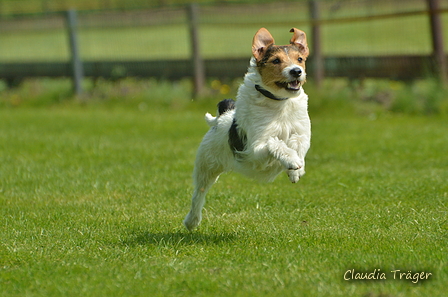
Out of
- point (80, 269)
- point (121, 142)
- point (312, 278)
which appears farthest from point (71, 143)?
point (312, 278)

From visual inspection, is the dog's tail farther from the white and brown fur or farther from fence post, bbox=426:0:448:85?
fence post, bbox=426:0:448:85

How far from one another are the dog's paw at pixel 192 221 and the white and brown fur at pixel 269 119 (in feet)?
1.73

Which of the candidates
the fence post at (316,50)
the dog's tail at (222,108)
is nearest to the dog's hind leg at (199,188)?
the dog's tail at (222,108)

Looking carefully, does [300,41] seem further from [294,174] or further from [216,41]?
[216,41]

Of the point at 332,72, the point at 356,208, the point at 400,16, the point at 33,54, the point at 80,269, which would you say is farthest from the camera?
the point at 33,54

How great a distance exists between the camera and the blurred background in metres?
14.4

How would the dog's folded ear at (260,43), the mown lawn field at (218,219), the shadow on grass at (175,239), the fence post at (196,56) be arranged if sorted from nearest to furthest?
the mown lawn field at (218,219), the shadow on grass at (175,239), the dog's folded ear at (260,43), the fence post at (196,56)

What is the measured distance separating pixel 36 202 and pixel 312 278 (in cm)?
391

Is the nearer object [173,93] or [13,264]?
[13,264]

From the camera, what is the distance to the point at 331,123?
500 inches

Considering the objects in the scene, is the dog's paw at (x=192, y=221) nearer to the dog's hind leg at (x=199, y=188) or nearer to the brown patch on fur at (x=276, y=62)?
the dog's hind leg at (x=199, y=188)

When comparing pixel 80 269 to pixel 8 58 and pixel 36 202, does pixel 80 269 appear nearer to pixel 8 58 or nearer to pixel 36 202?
pixel 36 202

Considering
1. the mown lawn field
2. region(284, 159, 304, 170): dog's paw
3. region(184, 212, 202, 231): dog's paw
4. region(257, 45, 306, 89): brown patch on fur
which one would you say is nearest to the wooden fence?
the mown lawn field

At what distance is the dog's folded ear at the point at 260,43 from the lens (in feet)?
19.4
